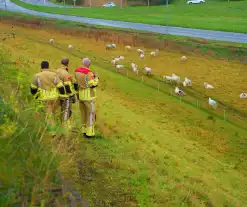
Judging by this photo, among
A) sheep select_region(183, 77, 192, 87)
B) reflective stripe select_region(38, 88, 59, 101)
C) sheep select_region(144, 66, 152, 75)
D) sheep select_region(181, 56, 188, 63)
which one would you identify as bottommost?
sheep select_region(183, 77, 192, 87)

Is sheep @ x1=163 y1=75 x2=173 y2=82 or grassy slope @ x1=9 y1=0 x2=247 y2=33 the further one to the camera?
grassy slope @ x1=9 y1=0 x2=247 y2=33

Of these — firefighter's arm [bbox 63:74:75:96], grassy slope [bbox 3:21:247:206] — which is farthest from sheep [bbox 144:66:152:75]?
firefighter's arm [bbox 63:74:75:96]

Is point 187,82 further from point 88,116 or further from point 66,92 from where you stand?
point 66,92

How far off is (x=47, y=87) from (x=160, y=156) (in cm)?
373

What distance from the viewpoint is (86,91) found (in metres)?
10.5

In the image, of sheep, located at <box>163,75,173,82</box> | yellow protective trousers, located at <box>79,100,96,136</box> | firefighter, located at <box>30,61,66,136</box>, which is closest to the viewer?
firefighter, located at <box>30,61,66,136</box>

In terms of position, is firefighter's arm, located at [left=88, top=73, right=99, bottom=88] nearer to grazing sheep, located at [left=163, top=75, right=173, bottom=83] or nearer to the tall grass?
the tall grass

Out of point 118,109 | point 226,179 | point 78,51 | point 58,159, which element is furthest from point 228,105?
point 78,51

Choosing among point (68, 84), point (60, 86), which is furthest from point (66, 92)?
point (60, 86)

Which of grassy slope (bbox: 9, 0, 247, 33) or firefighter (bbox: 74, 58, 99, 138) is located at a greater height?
grassy slope (bbox: 9, 0, 247, 33)

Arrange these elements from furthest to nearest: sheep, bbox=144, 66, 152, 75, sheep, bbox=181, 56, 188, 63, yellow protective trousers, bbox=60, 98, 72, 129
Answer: sheep, bbox=181, 56, 188, 63, sheep, bbox=144, 66, 152, 75, yellow protective trousers, bbox=60, 98, 72, 129

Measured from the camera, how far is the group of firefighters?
10.0 metres

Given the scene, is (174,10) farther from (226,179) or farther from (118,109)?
(226,179)

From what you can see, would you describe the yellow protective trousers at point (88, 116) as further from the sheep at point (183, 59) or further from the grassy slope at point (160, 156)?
the sheep at point (183, 59)
